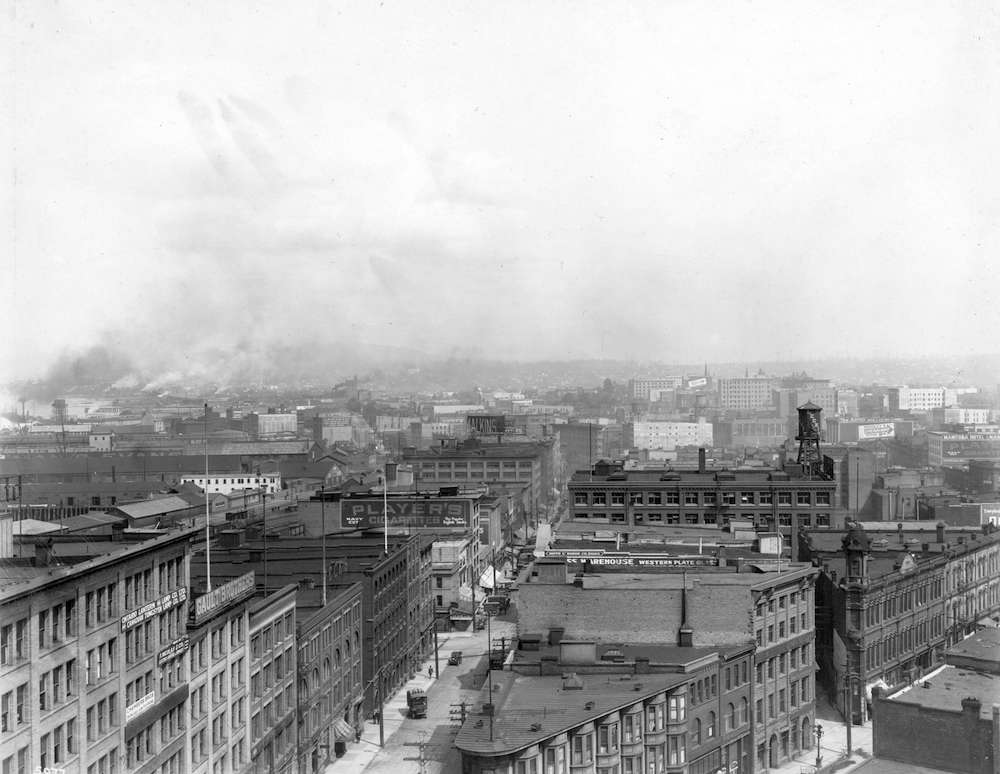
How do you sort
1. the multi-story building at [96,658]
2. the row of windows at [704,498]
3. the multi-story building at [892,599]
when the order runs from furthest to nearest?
the row of windows at [704,498] < the multi-story building at [892,599] < the multi-story building at [96,658]

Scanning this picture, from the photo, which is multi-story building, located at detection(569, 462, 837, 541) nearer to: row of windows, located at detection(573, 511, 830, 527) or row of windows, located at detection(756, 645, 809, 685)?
row of windows, located at detection(573, 511, 830, 527)

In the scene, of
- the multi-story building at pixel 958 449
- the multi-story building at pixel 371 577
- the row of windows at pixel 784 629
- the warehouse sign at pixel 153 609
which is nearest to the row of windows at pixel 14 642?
the warehouse sign at pixel 153 609

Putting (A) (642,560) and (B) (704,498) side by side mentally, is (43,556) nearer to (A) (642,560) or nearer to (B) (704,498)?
(A) (642,560)

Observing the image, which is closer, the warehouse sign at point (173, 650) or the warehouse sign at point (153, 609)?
the warehouse sign at point (153, 609)

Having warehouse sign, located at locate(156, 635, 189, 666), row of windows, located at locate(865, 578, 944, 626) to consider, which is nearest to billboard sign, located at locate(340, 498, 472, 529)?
row of windows, located at locate(865, 578, 944, 626)

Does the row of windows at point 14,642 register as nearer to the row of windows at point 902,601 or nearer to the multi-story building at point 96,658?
the multi-story building at point 96,658

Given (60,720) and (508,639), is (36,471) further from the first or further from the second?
(60,720)
